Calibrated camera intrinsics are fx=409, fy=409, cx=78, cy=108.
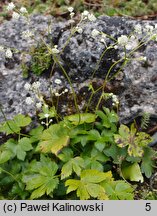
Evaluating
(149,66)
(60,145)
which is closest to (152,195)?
(60,145)

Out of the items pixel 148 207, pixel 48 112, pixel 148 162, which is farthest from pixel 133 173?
pixel 48 112

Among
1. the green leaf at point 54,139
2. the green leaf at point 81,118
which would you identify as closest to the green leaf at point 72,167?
the green leaf at point 54,139

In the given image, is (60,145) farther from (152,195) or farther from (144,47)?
(144,47)

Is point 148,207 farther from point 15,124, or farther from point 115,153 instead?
point 15,124

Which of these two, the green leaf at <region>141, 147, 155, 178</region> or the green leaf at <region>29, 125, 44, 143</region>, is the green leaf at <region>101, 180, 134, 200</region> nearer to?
the green leaf at <region>141, 147, 155, 178</region>

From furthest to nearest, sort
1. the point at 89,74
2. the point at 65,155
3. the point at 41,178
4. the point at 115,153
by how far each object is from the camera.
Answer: the point at 89,74, the point at 115,153, the point at 65,155, the point at 41,178
